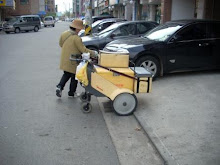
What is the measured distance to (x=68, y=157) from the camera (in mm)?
4102

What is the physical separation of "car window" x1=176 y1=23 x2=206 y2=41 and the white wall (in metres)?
8.62

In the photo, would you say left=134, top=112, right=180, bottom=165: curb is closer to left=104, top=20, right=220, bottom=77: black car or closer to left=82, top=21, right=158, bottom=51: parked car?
left=104, top=20, right=220, bottom=77: black car

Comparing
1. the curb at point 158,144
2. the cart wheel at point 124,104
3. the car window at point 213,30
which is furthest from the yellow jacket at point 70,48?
the car window at point 213,30

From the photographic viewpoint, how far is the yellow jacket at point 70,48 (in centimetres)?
625

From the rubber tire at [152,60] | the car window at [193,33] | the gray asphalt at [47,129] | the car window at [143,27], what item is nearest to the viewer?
the gray asphalt at [47,129]

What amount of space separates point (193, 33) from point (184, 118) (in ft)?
12.8

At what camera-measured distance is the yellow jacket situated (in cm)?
625

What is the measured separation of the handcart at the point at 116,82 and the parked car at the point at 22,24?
3129cm

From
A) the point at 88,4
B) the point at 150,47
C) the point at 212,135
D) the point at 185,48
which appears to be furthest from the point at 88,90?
the point at 88,4

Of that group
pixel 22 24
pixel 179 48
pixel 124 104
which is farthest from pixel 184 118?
pixel 22 24

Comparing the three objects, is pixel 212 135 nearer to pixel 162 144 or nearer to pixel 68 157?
pixel 162 144

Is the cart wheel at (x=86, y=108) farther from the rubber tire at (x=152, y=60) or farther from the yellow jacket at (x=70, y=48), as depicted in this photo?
the rubber tire at (x=152, y=60)

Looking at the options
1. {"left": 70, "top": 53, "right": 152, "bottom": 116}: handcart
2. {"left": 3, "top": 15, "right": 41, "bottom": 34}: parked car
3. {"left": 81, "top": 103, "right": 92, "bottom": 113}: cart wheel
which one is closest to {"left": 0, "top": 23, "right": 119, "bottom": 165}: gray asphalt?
{"left": 81, "top": 103, "right": 92, "bottom": 113}: cart wheel

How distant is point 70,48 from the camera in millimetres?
6402
